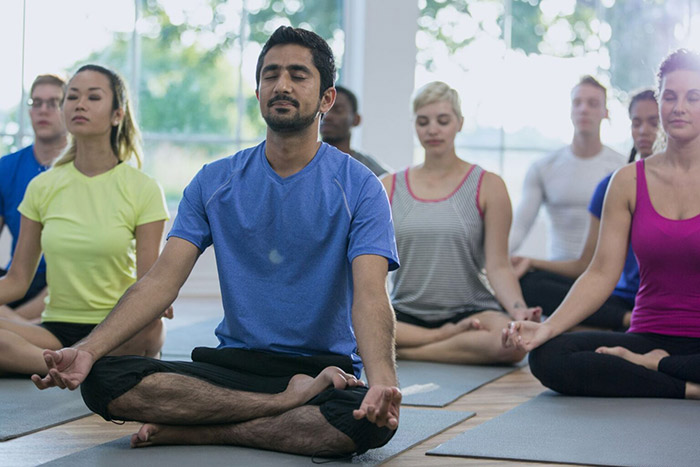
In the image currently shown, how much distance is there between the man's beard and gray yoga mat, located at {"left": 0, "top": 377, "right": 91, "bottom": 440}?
2.99ft

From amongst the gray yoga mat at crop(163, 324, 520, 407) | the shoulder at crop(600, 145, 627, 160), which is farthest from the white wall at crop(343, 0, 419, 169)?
the gray yoga mat at crop(163, 324, 520, 407)

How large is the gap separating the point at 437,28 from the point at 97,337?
17.8 ft

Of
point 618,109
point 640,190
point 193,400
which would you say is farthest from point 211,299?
point 193,400

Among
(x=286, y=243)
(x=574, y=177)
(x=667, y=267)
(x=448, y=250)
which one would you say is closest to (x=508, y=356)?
(x=448, y=250)

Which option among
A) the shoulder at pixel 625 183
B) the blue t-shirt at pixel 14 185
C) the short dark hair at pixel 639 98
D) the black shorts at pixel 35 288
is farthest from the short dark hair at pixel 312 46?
the short dark hair at pixel 639 98

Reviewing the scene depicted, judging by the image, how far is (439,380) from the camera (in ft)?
11.1

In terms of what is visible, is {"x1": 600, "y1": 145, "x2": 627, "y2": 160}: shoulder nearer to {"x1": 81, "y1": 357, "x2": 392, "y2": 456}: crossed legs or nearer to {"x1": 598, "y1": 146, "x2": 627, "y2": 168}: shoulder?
{"x1": 598, "y1": 146, "x2": 627, "y2": 168}: shoulder

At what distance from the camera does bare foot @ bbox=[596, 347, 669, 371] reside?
118 inches

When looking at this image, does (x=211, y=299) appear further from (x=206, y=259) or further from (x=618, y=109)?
(x=618, y=109)

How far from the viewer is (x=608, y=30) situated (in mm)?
7543

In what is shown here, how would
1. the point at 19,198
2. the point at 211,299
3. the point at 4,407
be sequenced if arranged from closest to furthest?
the point at 4,407 < the point at 19,198 < the point at 211,299

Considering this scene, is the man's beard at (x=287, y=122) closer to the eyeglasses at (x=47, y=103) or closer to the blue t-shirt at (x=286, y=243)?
the blue t-shirt at (x=286, y=243)

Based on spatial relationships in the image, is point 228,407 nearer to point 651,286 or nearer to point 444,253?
point 651,286

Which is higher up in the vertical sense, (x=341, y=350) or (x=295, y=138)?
(x=295, y=138)
